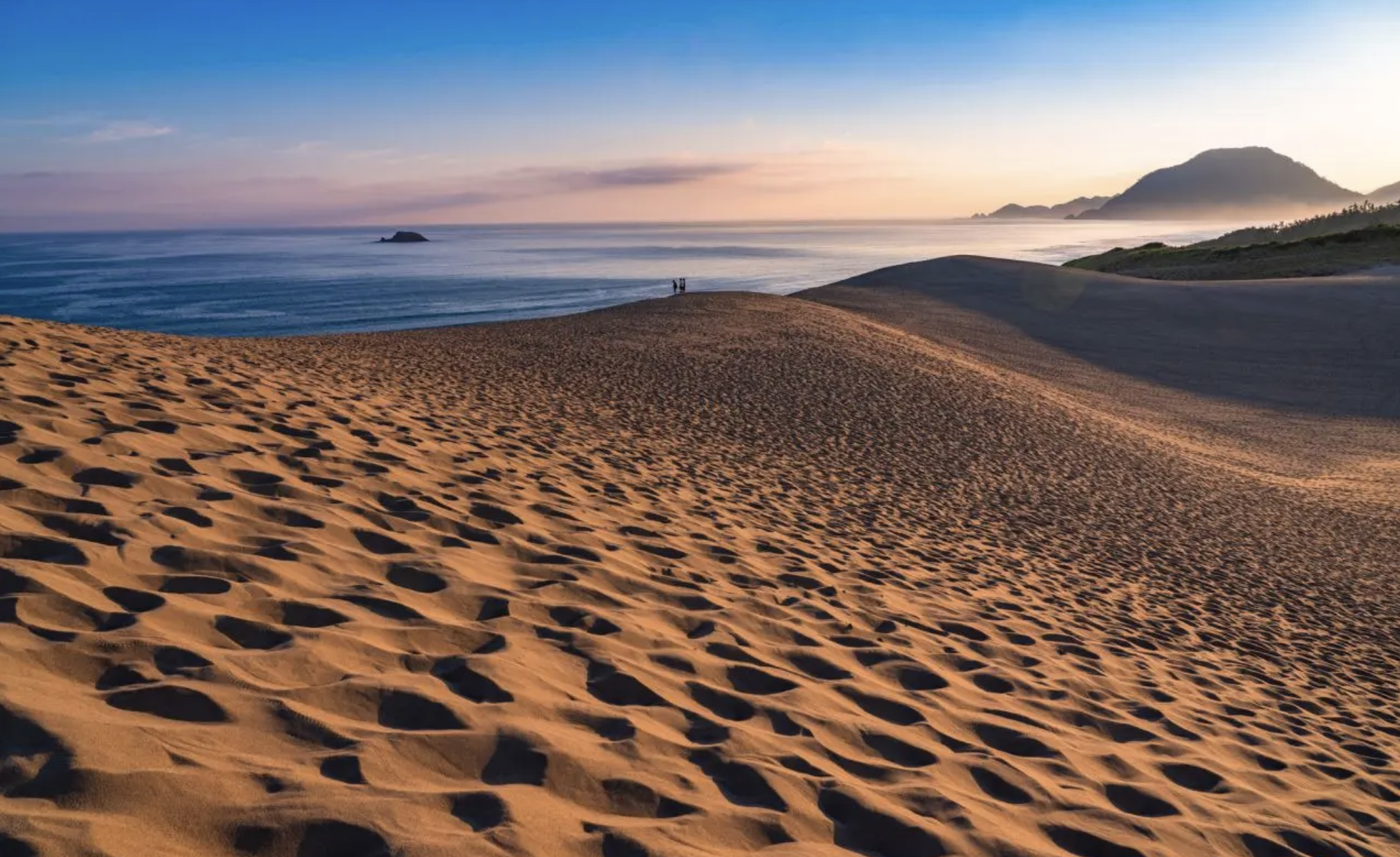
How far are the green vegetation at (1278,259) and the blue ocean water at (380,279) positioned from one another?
75.3 feet

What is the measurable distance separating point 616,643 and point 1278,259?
1731 inches

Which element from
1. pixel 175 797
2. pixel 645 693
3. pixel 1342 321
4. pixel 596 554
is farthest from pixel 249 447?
pixel 1342 321

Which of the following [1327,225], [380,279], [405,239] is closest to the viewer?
[1327,225]

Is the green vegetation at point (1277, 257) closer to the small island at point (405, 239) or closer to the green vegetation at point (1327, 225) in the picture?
the green vegetation at point (1327, 225)

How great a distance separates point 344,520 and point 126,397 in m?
3.06

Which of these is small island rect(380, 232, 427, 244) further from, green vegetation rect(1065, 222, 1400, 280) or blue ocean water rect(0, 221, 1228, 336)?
green vegetation rect(1065, 222, 1400, 280)

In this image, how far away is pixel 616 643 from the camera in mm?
4180

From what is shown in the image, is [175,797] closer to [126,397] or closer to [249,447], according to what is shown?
[249,447]

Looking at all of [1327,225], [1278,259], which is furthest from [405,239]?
[1278,259]

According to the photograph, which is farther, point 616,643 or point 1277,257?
point 1277,257

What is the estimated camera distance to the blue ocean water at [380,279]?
45781 mm

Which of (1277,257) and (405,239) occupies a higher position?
(405,239)

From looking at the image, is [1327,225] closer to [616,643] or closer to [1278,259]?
[1278,259]

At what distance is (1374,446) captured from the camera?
16.7m
